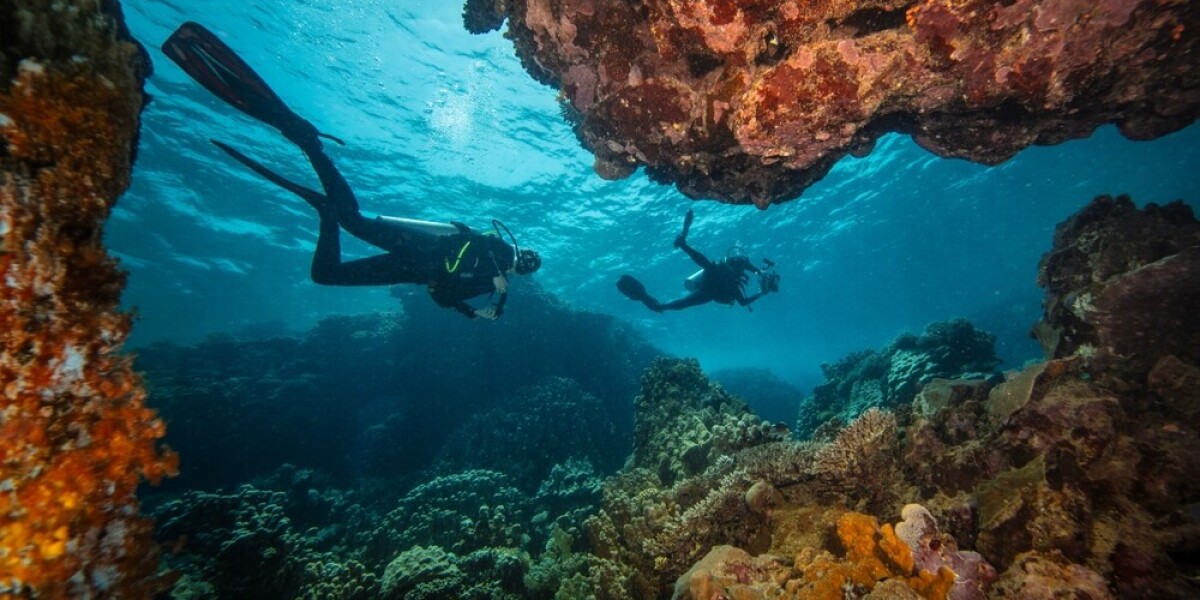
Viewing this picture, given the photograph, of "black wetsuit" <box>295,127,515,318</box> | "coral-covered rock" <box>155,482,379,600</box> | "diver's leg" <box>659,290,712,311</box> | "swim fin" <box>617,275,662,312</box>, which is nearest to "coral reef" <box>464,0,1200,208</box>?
"black wetsuit" <box>295,127,515,318</box>

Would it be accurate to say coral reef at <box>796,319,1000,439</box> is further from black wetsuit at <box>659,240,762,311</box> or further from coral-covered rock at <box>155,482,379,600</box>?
coral-covered rock at <box>155,482,379,600</box>

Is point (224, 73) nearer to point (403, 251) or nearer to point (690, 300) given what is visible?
point (403, 251)

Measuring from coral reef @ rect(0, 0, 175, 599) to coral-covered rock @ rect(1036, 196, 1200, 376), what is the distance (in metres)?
7.77

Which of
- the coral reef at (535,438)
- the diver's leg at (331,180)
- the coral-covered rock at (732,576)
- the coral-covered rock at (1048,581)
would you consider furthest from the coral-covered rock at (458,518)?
the coral-covered rock at (1048,581)

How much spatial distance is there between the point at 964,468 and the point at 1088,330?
8.12 ft

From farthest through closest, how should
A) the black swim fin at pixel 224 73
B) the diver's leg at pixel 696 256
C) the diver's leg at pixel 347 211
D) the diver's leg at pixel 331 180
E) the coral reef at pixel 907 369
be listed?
the diver's leg at pixel 696 256 < the coral reef at pixel 907 369 < the diver's leg at pixel 347 211 < the diver's leg at pixel 331 180 < the black swim fin at pixel 224 73

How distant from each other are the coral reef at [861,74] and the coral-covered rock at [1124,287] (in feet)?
3.18

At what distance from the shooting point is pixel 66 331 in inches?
84.0

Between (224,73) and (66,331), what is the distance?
6.67 m

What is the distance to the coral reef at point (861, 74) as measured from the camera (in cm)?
376

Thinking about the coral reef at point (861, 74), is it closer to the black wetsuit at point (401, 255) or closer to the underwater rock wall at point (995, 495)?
the underwater rock wall at point (995, 495)

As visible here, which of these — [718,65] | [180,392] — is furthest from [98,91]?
[180,392]

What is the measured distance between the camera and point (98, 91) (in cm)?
235

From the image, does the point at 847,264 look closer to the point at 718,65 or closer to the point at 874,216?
the point at 874,216
